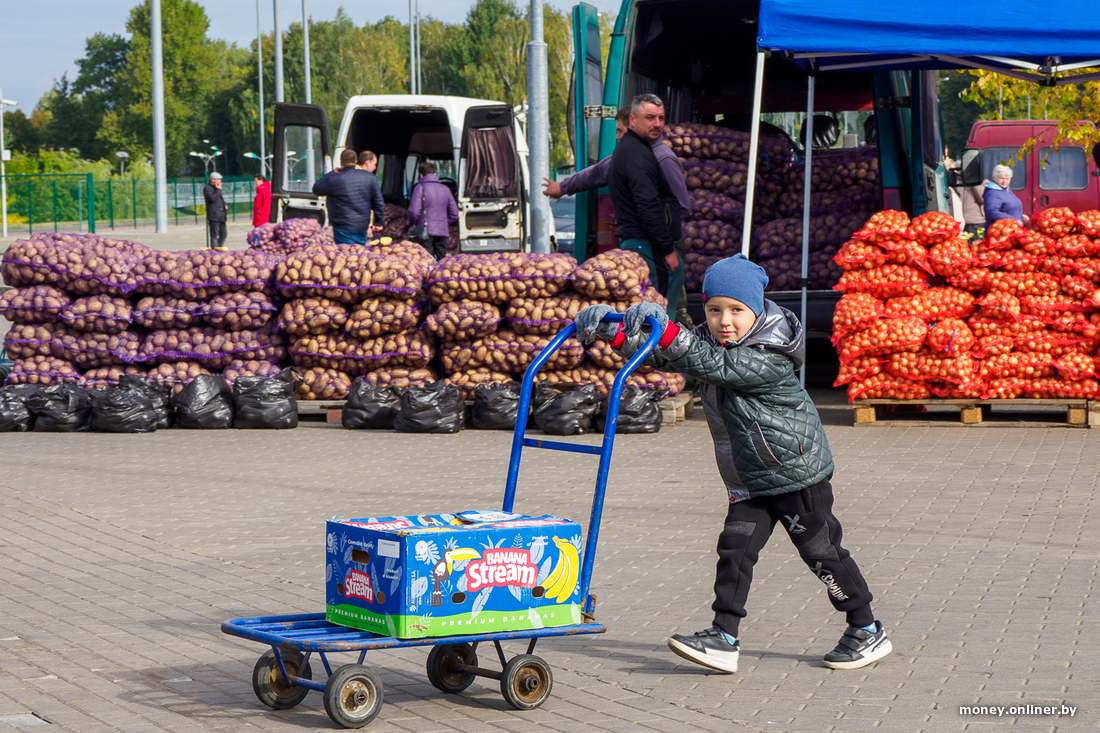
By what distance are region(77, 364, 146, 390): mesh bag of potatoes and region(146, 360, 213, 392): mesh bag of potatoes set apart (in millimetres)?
163

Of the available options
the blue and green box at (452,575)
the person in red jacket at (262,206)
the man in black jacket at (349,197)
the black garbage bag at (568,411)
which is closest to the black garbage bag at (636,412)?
the black garbage bag at (568,411)

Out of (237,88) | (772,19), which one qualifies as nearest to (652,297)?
(772,19)

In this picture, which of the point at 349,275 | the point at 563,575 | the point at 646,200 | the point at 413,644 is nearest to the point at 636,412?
the point at 646,200

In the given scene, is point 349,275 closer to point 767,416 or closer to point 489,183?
point 767,416

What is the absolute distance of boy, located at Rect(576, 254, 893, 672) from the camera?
456 centimetres

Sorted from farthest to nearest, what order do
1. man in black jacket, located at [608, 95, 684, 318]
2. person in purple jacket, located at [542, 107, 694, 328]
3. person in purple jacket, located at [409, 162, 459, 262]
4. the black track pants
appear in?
person in purple jacket, located at [409, 162, 459, 262]
person in purple jacket, located at [542, 107, 694, 328]
man in black jacket, located at [608, 95, 684, 318]
the black track pants

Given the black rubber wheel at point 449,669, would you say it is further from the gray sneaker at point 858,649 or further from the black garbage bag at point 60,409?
the black garbage bag at point 60,409

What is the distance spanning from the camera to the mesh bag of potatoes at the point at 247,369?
450 inches

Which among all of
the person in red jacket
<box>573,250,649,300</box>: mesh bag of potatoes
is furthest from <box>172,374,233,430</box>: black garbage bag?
the person in red jacket

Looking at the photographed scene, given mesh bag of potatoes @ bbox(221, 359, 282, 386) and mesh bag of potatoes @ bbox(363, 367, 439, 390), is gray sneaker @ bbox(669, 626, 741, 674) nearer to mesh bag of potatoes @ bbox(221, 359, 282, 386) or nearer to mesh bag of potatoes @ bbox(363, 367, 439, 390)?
mesh bag of potatoes @ bbox(363, 367, 439, 390)

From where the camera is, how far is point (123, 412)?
11.0m

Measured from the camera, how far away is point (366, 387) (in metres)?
11.1

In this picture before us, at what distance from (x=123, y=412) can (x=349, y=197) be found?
4.79 meters

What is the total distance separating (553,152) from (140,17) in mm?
52435
